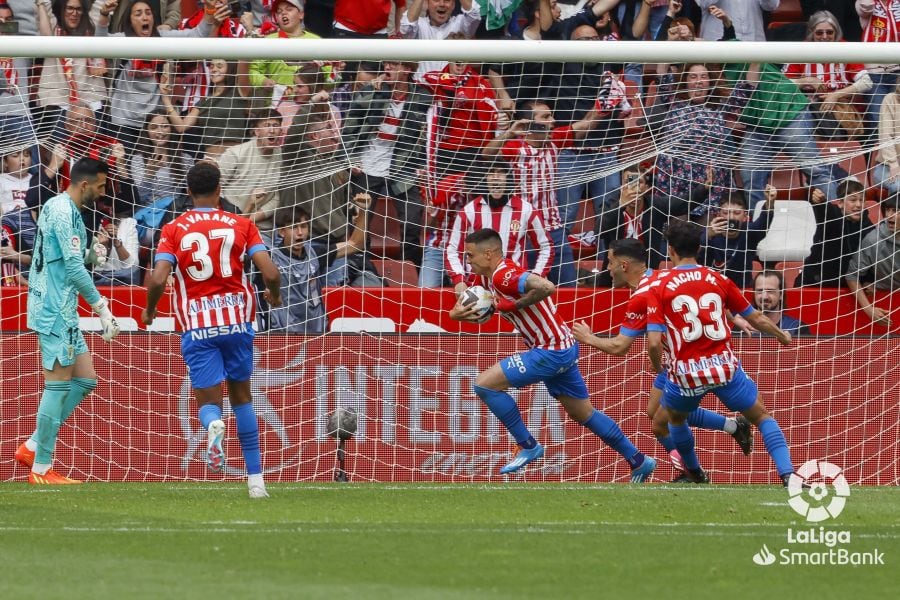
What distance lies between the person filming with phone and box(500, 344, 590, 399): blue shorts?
1998 millimetres

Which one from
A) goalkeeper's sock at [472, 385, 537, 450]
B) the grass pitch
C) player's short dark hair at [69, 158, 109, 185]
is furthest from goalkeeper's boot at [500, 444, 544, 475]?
player's short dark hair at [69, 158, 109, 185]

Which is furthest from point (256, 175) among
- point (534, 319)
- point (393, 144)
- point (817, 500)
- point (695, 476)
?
point (817, 500)

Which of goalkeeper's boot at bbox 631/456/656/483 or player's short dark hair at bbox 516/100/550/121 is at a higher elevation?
player's short dark hair at bbox 516/100/550/121

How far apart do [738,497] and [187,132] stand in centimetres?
603

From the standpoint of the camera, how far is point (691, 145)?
1249 centimetres

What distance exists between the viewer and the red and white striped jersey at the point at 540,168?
12688 mm

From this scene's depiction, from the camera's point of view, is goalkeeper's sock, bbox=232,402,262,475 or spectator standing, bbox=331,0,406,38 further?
spectator standing, bbox=331,0,406,38

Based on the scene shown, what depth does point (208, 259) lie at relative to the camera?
8.84 m

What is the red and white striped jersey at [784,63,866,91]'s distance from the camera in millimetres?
13180

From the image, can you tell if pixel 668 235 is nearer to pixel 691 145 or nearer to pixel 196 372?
pixel 691 145

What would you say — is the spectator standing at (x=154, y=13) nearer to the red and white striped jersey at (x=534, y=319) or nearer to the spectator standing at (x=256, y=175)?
the spectator standing at (x=256, y=175)

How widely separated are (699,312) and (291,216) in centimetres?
422

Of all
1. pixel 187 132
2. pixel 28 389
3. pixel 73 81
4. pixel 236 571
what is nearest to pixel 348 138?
pixel 187 132

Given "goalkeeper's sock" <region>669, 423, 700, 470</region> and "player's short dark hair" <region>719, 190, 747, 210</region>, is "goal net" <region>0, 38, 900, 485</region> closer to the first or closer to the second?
"player's short dark hair" <region>719, 190, 747, 210</region>
